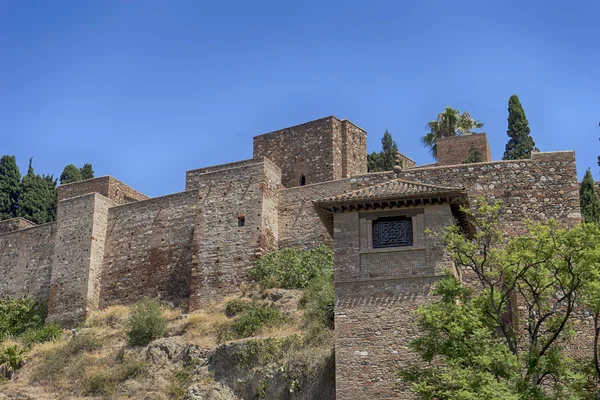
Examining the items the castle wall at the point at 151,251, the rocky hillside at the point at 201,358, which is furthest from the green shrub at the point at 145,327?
the castle wall at the point at 151,251

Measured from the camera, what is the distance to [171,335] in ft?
98.8

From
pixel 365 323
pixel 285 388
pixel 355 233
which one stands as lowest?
pixel 285 388

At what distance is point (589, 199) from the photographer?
30.9 meters

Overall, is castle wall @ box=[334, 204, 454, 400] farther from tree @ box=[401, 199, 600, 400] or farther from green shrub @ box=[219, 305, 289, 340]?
green shrub @ box=[219, 305, 289, 340]

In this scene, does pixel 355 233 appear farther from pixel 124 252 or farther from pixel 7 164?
pixel 7 164

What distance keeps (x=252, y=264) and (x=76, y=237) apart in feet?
26.2

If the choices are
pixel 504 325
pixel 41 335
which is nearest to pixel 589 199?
pixel 504 325

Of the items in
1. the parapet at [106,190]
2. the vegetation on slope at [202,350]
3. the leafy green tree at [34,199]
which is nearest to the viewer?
the vegetation on slope at [202,350]

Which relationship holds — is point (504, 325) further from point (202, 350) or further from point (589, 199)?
point (589, 199)

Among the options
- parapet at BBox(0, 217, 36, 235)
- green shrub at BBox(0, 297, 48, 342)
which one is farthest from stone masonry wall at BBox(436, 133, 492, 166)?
parapet at BBox(0, 217, 36, 235)

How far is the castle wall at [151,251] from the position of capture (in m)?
34.6

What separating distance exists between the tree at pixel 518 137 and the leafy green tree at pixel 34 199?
954 inches

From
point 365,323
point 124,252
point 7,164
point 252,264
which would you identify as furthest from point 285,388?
point 7,164

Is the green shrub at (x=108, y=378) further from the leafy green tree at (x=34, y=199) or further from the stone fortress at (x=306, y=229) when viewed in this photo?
the leafy green tree at (x=34, y=199)
